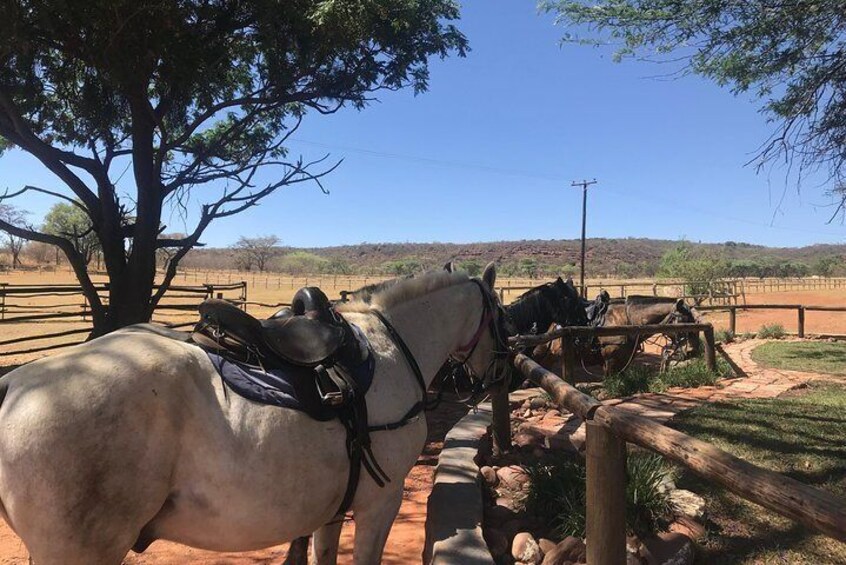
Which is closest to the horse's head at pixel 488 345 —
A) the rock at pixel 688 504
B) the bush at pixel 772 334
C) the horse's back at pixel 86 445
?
the rock at pixel 688 504

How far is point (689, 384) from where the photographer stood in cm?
761

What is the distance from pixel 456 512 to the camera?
3283 mm

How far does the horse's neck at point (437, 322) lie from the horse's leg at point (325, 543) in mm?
938

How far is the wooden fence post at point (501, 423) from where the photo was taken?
4711 mm

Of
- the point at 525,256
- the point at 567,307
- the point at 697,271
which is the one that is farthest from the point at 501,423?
the point at 525,256

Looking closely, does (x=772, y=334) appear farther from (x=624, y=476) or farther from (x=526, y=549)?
(x=624, y=476)

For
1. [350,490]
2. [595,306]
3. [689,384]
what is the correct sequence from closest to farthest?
[350,490] → [689,384] → [595,306]

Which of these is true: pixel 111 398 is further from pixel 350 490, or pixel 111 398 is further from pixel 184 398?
pixel 350 490

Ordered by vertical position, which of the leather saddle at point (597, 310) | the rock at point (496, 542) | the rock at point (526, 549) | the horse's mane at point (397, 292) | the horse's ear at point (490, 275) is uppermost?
the horse's ear at point (490, 275)

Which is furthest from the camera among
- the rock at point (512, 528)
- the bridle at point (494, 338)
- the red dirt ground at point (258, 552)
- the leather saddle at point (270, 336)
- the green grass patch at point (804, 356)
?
the green grass patch at point (804, 356)

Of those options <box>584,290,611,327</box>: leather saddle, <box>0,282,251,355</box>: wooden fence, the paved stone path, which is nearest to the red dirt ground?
the paved stone path

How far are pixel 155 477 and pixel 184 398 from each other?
0.95ft

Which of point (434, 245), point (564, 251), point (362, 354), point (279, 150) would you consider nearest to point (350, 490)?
point (362, 354)

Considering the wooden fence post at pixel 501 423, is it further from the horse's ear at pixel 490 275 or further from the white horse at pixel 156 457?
the white horse at pixel 156 457
